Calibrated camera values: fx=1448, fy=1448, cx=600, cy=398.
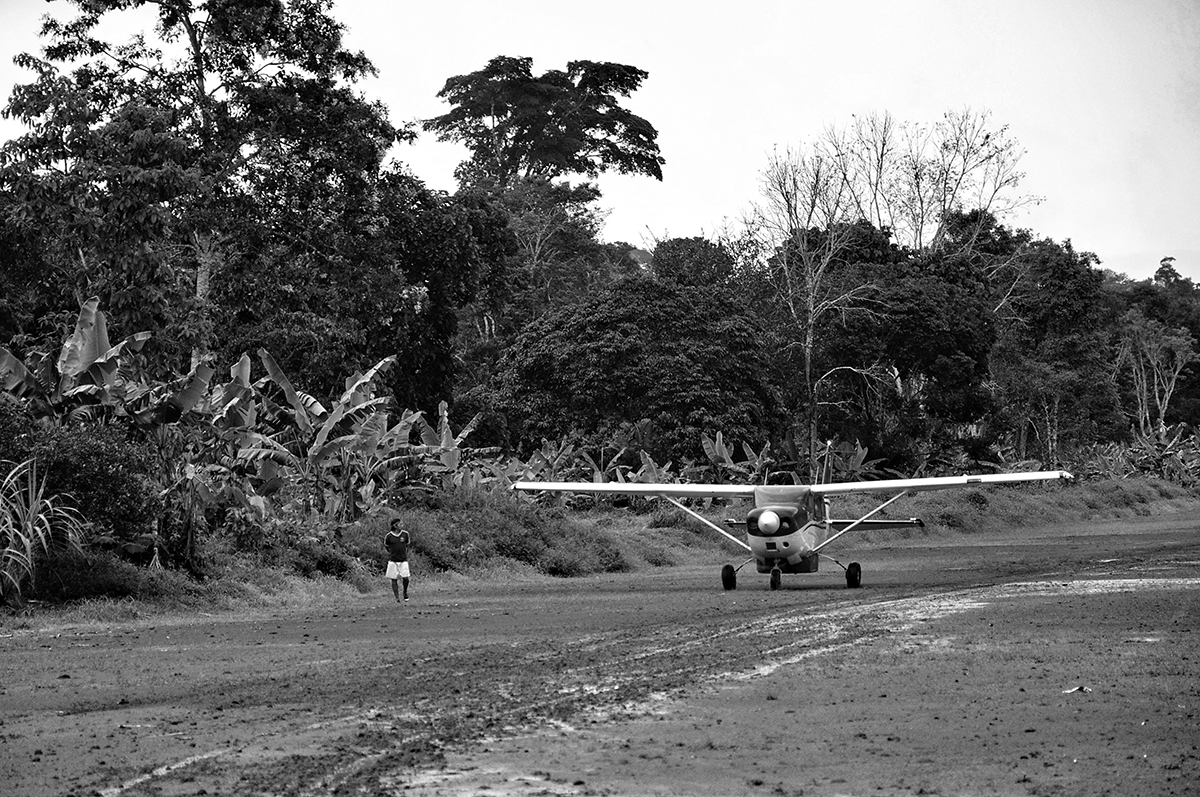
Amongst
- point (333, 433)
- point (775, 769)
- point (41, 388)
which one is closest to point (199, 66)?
point (333, 433)

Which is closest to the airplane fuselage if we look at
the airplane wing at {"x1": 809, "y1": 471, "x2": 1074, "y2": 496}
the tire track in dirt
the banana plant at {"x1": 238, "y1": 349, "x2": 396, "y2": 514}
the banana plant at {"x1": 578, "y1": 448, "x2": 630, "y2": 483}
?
the airplane wing at {"x1": 809, "y1": 471, "x2": 1074, "y2": 496}

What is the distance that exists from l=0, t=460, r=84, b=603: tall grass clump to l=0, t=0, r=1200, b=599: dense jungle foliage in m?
0.06

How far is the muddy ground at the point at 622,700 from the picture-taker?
747 centimetres

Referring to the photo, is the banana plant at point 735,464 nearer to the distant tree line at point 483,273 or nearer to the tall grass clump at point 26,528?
the distant tree line at point 483,273

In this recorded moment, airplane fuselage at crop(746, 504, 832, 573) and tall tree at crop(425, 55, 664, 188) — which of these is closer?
airplane fuselage at crop(746, 504, 832, 573)

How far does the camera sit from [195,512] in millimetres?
18703

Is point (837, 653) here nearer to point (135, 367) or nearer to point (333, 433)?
point (135, 367)

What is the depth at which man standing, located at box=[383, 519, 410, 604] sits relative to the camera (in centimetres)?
1895

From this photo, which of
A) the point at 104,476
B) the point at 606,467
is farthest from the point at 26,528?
the point at 606,467

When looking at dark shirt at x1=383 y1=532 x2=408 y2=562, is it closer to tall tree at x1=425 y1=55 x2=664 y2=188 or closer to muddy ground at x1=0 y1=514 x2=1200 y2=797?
muddy ground at x1=0 y1=514 x2=1200 y2=797

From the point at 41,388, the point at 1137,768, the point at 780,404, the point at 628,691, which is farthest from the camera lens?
the point at 780,404

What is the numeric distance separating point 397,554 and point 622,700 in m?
9.60

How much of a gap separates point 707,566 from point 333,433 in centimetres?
857

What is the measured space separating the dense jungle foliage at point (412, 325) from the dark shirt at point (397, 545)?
7.63 feet
